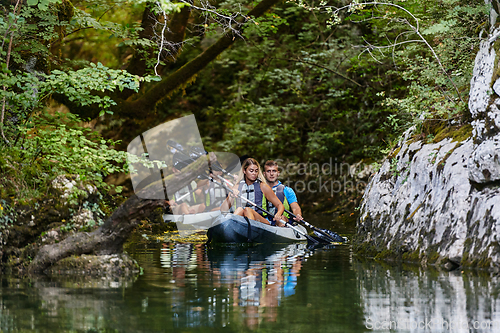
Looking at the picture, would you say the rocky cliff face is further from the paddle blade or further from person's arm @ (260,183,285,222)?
person's arm @ (260,183,285,222)

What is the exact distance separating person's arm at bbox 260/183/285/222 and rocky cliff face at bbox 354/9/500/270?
211 cm

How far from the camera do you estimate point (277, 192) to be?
988cm

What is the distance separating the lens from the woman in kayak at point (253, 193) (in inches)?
359

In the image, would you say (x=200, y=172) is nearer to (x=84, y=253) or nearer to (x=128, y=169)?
(x=128, y=169)

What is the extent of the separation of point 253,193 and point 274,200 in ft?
1.46

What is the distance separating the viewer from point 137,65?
1089 cm

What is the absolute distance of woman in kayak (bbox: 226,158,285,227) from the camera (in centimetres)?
912

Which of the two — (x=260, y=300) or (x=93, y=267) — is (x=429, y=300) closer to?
(x=260, y=300)

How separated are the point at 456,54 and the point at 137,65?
640 centimetres

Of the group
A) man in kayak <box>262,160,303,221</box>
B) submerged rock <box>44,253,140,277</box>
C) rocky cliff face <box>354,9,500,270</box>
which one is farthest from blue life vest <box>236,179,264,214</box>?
submerged rock <box>44,253,140,277</box>

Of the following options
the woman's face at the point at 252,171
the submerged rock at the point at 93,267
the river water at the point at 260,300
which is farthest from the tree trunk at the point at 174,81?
the submerged rock at the point at 93,267

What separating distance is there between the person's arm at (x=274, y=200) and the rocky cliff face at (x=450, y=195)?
2.11 metres

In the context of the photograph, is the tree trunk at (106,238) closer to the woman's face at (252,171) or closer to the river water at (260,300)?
the river water at (260,300)

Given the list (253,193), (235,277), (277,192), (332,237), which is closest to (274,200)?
→ (253,193)
